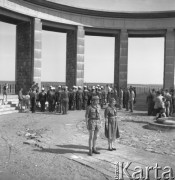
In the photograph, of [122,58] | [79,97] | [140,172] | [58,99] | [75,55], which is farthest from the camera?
[122,58]

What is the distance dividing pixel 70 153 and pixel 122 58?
19.0m

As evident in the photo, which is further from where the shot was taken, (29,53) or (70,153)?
(29,53)

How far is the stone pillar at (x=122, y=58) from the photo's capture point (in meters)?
25.7

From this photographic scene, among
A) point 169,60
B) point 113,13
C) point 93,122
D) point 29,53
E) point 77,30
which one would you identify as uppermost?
point 113,13

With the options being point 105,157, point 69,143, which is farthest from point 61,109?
point 105,157

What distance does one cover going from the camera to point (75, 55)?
24453 millimetres

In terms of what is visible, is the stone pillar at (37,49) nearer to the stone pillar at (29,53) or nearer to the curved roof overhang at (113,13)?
the stone pillar at (29,53)

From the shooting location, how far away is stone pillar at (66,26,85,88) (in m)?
24.5

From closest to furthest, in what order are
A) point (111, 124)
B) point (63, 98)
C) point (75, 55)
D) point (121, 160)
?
point (121, 160), point (111, 124), point (63, 98), point (75, 55)

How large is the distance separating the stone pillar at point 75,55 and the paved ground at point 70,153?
13068 millimetres

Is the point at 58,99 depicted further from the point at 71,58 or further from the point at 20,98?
the point at 71,58

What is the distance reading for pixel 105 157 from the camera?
7379 millimetres

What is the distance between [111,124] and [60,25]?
1740cm

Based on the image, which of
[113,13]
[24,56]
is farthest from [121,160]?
[113,13]
